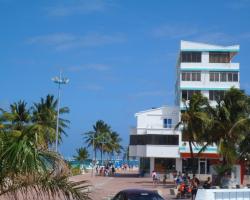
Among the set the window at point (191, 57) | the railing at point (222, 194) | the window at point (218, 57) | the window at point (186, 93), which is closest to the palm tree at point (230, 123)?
the window at point (186, 93)

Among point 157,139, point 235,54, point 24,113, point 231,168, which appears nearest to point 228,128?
point 231,168

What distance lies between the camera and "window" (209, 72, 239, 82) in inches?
2746

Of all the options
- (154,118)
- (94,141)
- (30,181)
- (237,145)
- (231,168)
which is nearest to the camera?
(30,181)

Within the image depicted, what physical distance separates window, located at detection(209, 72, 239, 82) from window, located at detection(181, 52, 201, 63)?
2714mm

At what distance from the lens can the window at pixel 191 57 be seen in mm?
70062

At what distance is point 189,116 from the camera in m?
51.0

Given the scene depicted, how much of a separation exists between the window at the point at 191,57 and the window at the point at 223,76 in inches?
107

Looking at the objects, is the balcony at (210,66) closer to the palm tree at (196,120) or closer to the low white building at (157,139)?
the low white building at (157,139)

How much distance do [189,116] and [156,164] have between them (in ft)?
66.2

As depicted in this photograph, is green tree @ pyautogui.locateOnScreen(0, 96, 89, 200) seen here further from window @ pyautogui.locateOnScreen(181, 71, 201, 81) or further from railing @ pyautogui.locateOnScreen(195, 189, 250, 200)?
window @ pyautogui.locateOnScreen(181, 71, 201, 81)

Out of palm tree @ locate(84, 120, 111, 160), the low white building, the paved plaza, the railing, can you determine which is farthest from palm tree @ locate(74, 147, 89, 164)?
the railing

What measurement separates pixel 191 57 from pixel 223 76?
5.07 m

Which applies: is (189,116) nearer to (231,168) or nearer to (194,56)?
(231,168)

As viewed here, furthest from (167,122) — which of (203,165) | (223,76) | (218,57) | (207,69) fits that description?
(218,57)
